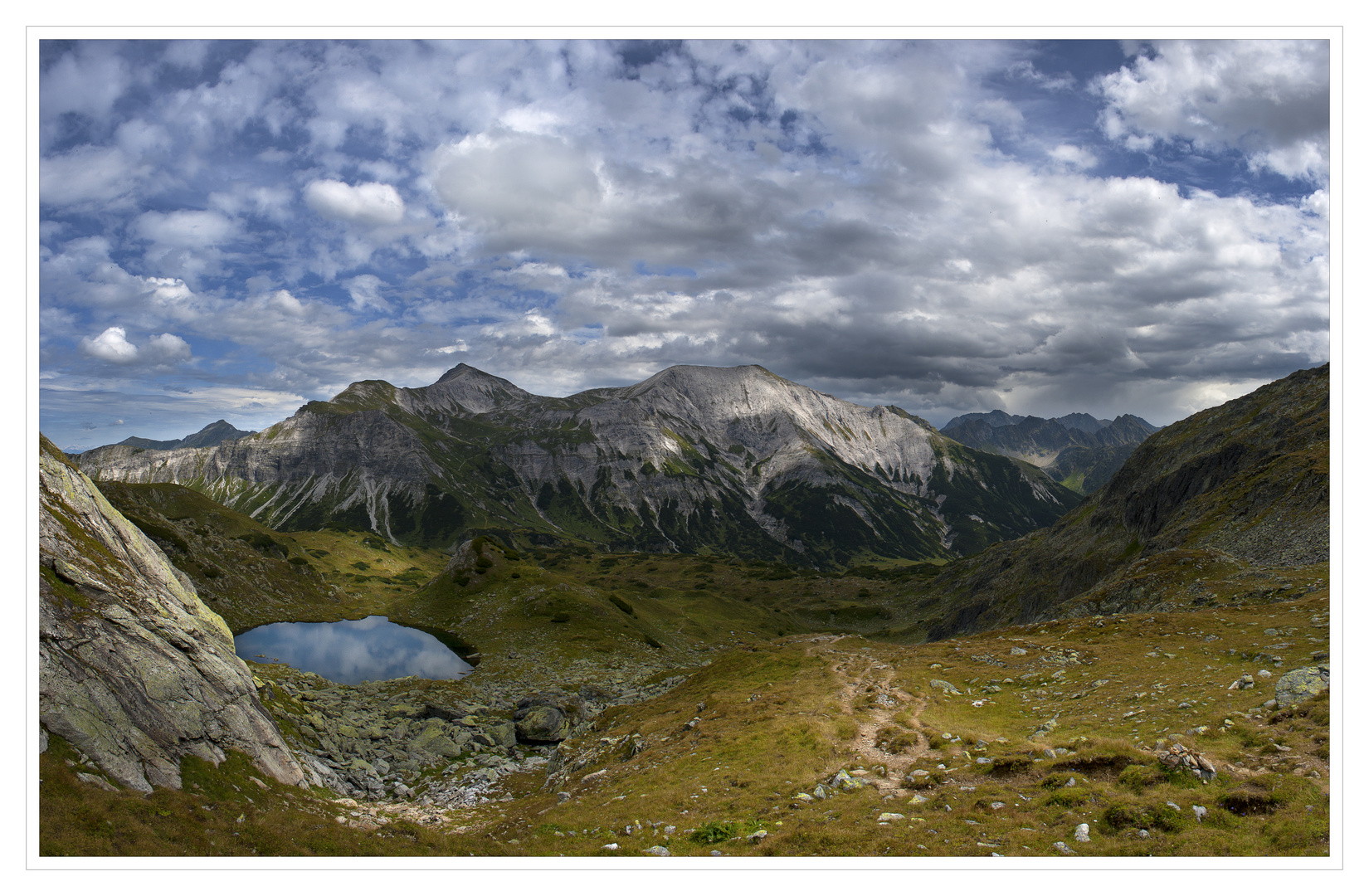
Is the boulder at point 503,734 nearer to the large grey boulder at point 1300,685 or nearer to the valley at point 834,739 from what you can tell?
the valley at point 834,739

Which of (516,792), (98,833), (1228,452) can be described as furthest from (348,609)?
(1228,452)

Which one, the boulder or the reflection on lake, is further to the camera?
the reflection on lake

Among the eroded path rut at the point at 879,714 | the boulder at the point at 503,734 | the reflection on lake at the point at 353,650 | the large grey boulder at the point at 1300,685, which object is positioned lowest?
the reflection on lake at the point at 353,650

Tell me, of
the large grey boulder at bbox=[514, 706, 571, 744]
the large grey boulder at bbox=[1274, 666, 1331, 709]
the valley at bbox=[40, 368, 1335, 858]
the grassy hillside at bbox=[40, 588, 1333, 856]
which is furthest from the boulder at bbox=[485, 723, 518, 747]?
the large grey boulder at bbox=[1274, 666, 1331, 709]

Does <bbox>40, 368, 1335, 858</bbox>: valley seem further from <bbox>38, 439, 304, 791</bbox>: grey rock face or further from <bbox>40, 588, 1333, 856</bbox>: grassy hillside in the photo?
<bbox>38, 439, 304, 791</bbox>: grey rock face

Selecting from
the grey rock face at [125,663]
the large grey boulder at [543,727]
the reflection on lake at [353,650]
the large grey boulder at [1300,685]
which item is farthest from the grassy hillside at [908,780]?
the reflection on lake at [353,650]
